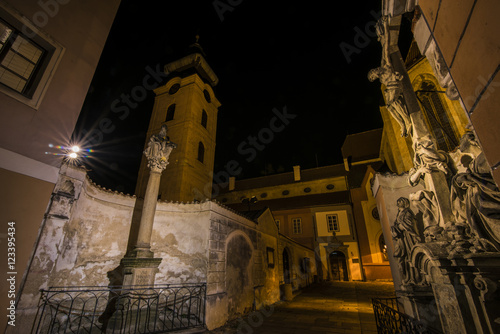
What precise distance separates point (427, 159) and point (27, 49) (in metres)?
9.43

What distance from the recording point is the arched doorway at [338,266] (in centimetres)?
2358

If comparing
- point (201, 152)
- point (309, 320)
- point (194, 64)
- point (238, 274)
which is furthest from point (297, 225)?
point (194, 64)

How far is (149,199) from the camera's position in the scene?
7664 mm

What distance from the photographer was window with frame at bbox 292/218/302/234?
27.2 metres

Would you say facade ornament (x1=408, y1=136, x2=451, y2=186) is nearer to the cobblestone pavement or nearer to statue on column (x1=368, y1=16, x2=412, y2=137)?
statue on column (x1=368, y1=16, x2=412, y2=137)

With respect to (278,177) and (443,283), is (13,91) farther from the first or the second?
(278,177)

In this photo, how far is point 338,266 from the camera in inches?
951

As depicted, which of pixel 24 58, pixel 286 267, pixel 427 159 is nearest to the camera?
pixel 24 58

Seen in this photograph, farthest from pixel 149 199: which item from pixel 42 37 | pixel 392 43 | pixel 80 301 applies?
pixel 392 43

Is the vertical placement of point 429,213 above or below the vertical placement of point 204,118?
below

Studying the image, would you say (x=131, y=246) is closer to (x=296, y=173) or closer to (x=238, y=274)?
(x=238, y=274)

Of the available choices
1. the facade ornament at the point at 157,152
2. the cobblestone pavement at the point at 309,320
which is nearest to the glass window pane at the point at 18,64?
the facade ornament at the point at 157,152

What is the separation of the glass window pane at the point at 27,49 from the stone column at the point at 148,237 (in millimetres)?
3879

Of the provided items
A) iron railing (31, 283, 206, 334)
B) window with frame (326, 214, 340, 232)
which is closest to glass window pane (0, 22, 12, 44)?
iron railing (31, 283, 206, 334)
